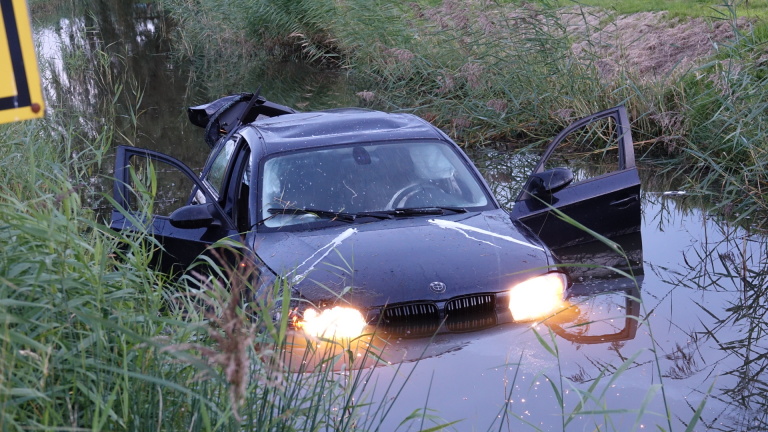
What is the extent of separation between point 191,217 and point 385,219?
109 centimetres

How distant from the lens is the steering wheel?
590 cm

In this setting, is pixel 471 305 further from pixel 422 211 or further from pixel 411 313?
pixel 422 211

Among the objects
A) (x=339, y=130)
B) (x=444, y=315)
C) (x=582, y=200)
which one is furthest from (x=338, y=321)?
(x=582, y=200)

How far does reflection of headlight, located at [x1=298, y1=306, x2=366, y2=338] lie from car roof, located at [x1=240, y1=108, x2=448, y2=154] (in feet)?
5.55

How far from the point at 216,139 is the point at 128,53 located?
14991mm

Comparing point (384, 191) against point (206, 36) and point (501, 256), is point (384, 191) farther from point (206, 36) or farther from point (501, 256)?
point (206, 36)

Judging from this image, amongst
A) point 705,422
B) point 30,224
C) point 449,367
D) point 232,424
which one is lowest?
point 705,422

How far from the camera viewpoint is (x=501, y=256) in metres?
5.18

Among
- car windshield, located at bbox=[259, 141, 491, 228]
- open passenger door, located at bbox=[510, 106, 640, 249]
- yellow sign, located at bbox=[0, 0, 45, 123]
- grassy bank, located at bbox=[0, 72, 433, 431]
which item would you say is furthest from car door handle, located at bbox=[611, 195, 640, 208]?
yellow sign, located at bbox=[0, 0, 45, 123]

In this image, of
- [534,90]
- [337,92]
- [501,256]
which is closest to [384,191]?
[501,256]

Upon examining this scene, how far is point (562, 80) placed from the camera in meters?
11.7

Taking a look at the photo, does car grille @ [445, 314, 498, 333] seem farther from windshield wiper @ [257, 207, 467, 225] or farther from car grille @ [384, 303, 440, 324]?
windshield wiper @ [257, 207, 467, 225]

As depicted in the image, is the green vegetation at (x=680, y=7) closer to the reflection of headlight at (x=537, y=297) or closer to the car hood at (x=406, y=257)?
the car hood at (x=406, y=257)

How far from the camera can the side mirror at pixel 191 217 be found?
18.2 ft
